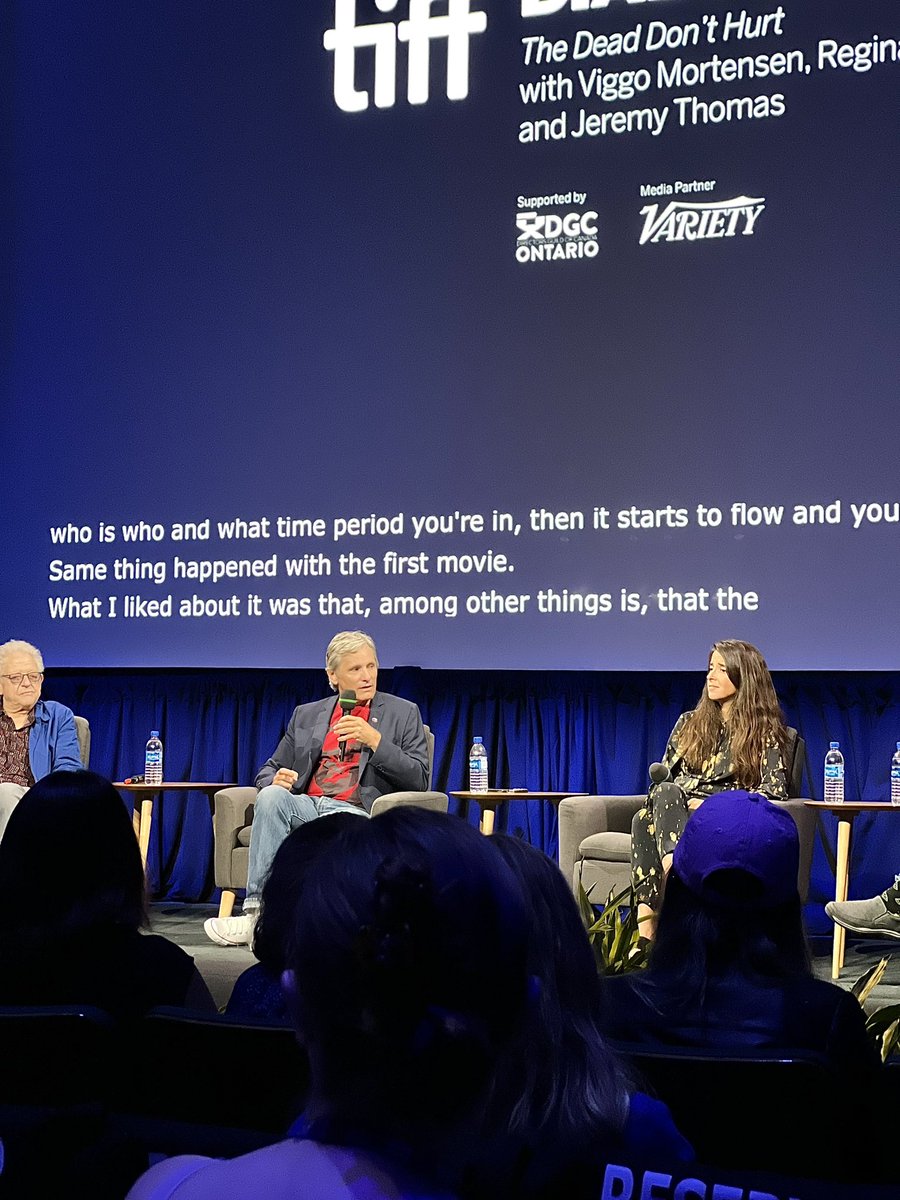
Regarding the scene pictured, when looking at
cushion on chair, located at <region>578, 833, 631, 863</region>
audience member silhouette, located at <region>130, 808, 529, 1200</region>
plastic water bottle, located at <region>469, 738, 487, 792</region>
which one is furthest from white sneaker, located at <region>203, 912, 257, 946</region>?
audience member silhouette, located at <region>130, 808, 529, 1200</region>

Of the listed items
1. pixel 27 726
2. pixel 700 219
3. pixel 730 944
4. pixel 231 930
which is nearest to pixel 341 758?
pixel 231 930

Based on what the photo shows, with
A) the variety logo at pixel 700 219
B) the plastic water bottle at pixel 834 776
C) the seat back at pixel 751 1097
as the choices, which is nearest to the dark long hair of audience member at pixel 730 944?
the seat back at pixel 751 1097

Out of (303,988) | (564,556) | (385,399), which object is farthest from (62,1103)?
(385,399)

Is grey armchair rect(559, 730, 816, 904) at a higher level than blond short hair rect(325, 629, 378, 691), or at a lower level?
lower

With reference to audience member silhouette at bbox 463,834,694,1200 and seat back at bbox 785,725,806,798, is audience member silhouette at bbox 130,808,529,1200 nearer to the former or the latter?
audience member silhouette at bbox 463,834,694,1200

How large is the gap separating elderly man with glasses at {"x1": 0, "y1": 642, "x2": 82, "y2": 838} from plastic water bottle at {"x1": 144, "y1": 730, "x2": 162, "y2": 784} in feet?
3.10

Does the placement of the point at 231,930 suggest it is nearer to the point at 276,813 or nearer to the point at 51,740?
the point at 276,813

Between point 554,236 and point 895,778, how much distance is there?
2367 mm

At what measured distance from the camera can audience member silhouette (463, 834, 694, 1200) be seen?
78 cm

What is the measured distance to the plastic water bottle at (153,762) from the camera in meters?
5.87

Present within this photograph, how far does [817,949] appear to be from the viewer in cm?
502

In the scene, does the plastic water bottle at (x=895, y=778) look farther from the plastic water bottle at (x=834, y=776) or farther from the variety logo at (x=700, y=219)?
the variety logo at (x=700, y=219)

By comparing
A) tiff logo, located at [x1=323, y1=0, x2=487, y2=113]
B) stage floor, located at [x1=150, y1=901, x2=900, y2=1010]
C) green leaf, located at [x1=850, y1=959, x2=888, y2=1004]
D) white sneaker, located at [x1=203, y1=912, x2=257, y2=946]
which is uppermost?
tiff logo, located at [x1=323, y1=0, x2=487, y2=113]

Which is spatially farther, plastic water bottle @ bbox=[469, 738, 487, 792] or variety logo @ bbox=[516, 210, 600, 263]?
plastic water bottle @ bbox=[469, 738, 487, 792]
